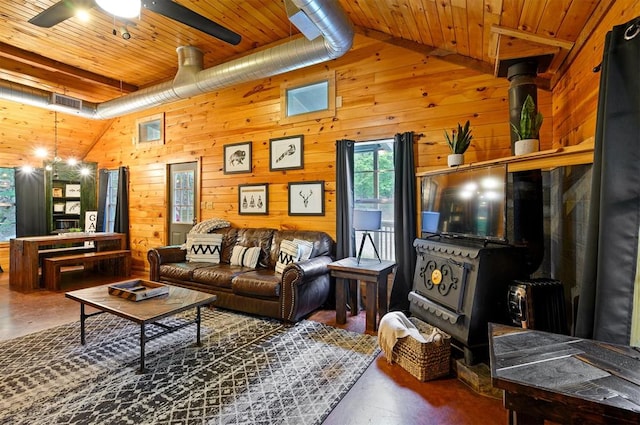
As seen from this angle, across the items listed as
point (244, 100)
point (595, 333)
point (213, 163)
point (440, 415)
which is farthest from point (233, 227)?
point (595, 333)

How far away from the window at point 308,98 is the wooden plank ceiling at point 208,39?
646mm

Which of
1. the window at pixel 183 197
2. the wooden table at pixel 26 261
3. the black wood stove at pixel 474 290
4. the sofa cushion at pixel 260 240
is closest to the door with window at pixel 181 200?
the window at pixel 183 197

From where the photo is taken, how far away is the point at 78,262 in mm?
5141

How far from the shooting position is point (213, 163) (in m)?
5.21

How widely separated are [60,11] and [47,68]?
9.46 feet

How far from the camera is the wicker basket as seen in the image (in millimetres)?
2293

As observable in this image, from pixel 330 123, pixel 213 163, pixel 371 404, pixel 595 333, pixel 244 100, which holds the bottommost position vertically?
pixel 371 404

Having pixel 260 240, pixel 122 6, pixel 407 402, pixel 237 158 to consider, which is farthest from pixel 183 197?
pixel 407 402

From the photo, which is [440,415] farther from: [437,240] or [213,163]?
[213,163]

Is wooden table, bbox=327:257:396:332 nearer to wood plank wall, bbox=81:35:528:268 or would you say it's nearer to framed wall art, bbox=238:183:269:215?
wood plank wall, bbox=81:35:528:268

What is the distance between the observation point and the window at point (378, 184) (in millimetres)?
3977

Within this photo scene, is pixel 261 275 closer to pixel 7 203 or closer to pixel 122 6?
pixel 122 6

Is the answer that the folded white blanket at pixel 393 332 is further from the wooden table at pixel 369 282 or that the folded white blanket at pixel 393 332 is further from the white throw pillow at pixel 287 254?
the white throw pillow at pixel 287 254

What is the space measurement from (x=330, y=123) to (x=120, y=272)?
15.0ft
